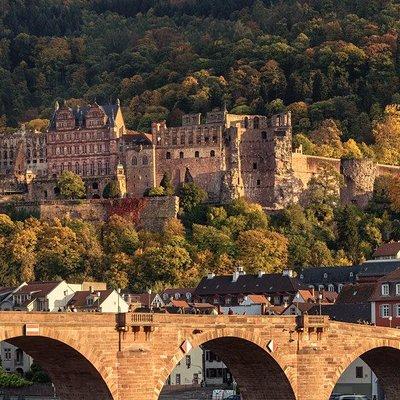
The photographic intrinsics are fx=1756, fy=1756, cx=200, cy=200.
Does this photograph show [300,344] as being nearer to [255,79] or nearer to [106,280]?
[106,280]

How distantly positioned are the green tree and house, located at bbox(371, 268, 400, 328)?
49.9 meters

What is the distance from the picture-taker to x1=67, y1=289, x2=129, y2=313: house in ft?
340

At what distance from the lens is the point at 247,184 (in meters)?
142

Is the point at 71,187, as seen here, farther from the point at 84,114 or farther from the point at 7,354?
the point at 7,354

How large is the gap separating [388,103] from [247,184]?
2944 centimetres

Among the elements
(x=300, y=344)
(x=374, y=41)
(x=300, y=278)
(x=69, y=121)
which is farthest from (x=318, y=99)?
(x=300, y=344)

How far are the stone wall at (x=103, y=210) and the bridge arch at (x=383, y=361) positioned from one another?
58019 millimetres

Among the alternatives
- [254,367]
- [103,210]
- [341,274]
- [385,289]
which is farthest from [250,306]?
[254,367]

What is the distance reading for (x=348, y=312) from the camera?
9656 cm

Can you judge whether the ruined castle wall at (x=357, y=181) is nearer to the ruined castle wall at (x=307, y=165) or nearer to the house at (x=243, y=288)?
the ruined castle wall at (x=307, y=165)

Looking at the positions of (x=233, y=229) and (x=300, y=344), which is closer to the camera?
(x=300, y=344)

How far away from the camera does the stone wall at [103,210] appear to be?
138m

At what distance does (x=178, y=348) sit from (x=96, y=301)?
135 ft

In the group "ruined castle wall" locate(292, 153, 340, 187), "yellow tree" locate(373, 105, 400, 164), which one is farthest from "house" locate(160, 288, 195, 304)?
"yellow tree" locate(373, 105, 400, 164)
